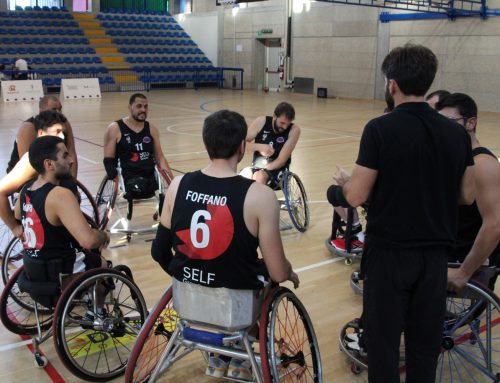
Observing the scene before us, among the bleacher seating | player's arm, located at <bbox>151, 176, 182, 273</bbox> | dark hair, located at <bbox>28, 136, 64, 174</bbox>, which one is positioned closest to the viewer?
player's arm, located at <bbox>151, 176, 182, 273</bbox>

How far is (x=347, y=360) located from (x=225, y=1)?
16.6 meters

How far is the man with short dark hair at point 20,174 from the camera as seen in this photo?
9.33 ft

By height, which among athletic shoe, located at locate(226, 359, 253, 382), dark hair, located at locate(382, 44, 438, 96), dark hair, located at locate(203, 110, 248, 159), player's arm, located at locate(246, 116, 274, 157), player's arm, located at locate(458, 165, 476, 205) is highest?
dark hair, located at locate(382, 44, 438, 96)

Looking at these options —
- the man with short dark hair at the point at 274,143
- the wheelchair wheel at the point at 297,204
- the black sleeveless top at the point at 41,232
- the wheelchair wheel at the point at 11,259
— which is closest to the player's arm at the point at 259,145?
the man with short dark hair at the point at 274,143

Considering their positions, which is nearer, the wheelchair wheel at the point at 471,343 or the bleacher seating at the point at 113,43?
the wheelchair wheel at the point at 471,343

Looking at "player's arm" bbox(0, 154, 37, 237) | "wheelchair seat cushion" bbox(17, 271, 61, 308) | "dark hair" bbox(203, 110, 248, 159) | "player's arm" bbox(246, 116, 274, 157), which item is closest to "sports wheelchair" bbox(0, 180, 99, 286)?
"player's arm" bbox(0, 154, 37, 237)

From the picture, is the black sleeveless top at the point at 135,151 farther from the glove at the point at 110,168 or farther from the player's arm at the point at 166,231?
the player's arm at the point at 166,231

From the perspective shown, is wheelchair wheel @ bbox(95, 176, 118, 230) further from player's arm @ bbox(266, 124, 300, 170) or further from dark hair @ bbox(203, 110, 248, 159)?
dark hair @ bbox(203, 110, 248, 159)

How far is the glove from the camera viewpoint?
4348 millimetres

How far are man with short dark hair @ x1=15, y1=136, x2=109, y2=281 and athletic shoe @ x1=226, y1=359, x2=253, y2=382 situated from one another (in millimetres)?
777

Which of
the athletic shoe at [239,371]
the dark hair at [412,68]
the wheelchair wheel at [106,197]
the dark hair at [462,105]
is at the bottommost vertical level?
the athletic shoe at [239,371]

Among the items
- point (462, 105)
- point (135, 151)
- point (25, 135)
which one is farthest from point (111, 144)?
point (462, 105)

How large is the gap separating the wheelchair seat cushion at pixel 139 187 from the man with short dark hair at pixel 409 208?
277cm

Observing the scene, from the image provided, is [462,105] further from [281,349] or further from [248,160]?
[248,160]
